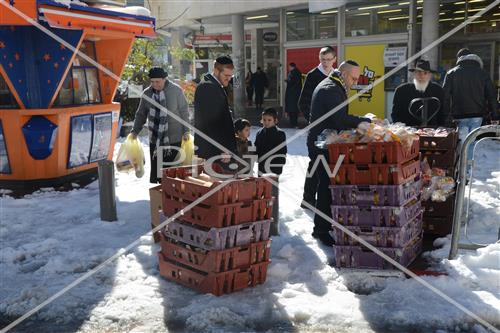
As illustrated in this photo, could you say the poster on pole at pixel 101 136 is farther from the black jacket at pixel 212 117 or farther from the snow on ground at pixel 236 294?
the black jacket at pixel 212 117

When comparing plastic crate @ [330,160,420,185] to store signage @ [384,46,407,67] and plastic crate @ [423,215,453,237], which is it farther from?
store signage @ [384,46,407,67]

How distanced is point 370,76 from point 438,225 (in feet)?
33.4

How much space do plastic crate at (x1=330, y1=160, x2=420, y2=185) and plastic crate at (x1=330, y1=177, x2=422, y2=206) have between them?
0.04m

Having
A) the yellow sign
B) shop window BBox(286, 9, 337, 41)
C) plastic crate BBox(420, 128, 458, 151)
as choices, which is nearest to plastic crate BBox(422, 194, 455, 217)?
plastic crate BBox(420, 128, 458, 151)

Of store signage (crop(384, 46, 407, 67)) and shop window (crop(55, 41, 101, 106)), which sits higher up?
Result: store signage (crop(384, 46, 407, 67))

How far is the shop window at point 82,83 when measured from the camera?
8801mm

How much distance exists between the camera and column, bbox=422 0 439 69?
1380 centimetres

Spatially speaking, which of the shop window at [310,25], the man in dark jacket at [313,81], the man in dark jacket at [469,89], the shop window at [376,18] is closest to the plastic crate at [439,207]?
the man in dark jacket at [313,81]

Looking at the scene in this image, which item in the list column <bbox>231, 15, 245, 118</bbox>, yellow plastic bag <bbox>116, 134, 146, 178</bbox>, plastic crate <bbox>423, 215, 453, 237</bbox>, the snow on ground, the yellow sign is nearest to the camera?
the snow on ground

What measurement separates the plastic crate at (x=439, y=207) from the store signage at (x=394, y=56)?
9.58 m

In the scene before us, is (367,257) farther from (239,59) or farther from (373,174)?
(239,59)

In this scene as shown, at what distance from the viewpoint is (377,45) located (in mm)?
15312

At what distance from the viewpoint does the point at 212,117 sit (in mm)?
→ 5297

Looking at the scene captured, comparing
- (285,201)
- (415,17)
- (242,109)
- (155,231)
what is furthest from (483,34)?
(155,231)
